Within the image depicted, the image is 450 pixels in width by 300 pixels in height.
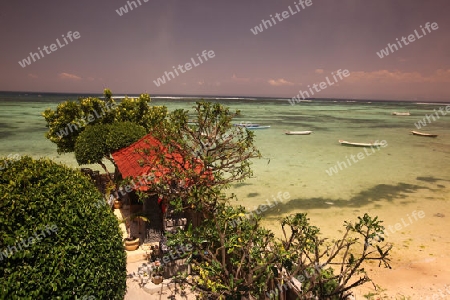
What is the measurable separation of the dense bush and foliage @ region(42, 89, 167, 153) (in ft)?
30.8

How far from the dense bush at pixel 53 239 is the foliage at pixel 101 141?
7805 millimetres

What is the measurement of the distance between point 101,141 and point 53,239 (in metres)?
9.19

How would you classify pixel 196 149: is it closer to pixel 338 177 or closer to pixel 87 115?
pixel 87 115

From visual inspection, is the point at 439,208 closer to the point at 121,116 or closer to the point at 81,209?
the point at 81,209

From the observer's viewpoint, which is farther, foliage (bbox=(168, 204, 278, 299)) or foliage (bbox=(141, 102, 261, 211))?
foliage (bbox=(141, 102, 261, 211))

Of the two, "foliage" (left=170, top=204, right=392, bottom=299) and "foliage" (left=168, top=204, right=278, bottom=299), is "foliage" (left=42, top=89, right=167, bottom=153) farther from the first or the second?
"foliage" (left=170, top=204, right=392, bottom=299)

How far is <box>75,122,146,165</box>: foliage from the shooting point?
38.7 feet

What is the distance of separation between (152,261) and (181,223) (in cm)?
144

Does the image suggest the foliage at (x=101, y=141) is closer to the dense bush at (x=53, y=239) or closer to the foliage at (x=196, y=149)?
the foliage at (x=196, y=149)

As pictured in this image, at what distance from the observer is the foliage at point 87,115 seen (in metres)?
13.6

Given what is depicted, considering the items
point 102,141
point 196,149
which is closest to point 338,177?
point 196,149

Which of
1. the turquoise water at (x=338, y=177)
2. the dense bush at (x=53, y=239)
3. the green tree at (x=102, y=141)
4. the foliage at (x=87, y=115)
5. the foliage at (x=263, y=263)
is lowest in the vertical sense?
the turquoise water at (x=338, y=177)

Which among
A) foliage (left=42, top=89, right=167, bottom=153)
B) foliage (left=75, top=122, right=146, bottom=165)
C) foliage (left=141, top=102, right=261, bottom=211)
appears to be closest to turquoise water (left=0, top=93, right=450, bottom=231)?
foliage (left=42, top=89, right=167, bottom=153)

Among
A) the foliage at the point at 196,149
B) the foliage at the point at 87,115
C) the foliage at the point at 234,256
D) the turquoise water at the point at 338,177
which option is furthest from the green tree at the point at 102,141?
the foliage at the point at 234,256
